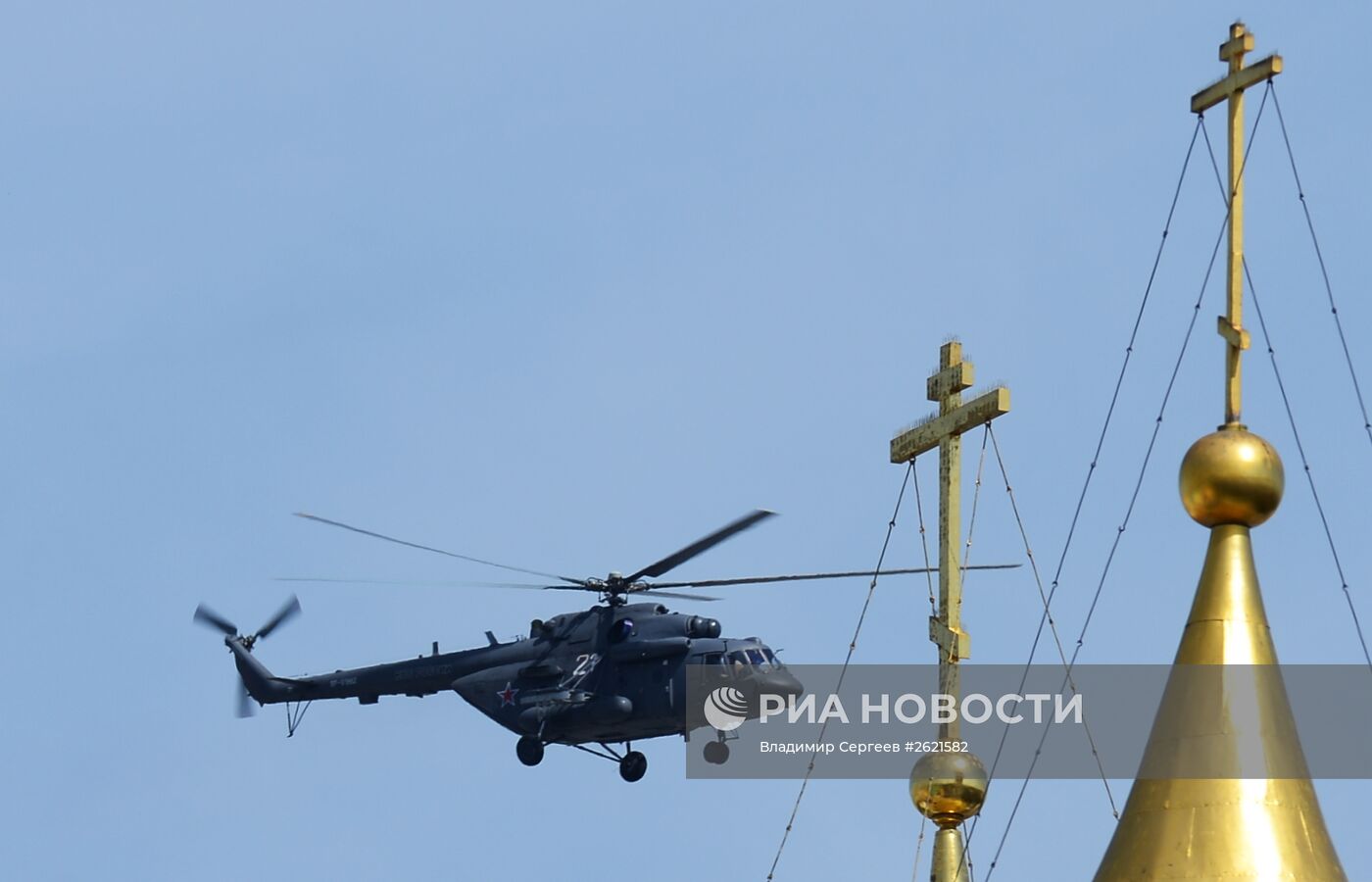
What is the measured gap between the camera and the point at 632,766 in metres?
57.8

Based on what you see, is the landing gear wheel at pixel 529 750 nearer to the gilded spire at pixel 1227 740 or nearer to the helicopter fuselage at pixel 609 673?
the helicopter fuselage at pixel 609 673

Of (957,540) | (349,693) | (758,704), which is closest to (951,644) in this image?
(957,540)

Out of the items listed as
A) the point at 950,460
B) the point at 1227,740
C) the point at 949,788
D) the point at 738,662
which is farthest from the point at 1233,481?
the point at 738,662

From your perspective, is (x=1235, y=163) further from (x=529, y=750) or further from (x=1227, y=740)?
(x=529, y=750)

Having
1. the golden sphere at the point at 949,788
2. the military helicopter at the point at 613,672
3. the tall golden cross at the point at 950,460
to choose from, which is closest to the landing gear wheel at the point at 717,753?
the military helicopter at the point at 613,672

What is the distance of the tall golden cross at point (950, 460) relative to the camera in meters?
28.4

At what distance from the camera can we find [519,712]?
57250mm

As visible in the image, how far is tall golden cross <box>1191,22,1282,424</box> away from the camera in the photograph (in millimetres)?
25875

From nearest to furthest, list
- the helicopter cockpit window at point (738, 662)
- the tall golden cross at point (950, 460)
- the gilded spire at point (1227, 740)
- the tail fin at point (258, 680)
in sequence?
the gilded spire at point (1227, 740), the tall golden cross at point (950, 460), the helicopter cockpit window at point (738, 662), the tail fin at point (258, 680)

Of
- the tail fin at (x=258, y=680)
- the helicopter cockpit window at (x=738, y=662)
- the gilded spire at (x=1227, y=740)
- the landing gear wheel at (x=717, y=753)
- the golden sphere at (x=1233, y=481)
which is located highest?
the tail fin at (x=258, y=680)

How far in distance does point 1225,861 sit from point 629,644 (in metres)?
32.7

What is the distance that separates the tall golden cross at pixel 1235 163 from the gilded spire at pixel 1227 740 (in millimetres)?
550

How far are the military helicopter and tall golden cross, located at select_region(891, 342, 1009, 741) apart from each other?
2191 centimetres

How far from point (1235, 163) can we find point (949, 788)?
18.8 ft
